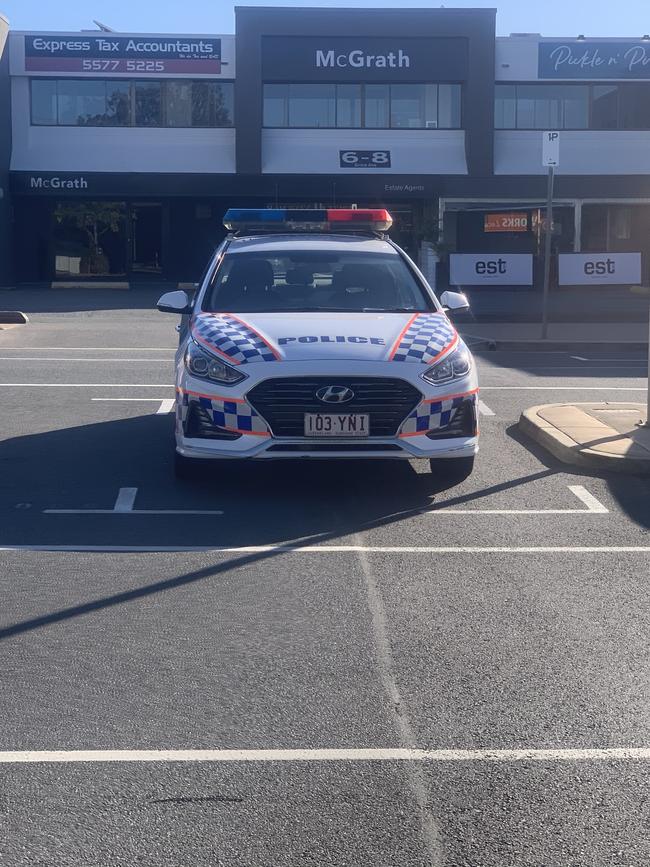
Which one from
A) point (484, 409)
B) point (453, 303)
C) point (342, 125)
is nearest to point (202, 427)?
point (453, 303)

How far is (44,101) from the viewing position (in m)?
36.0

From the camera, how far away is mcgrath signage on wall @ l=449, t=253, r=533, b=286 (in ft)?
75.5

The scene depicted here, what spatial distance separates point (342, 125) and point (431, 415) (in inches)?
1176

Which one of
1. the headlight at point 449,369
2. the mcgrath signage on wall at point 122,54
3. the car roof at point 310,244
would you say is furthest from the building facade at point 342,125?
the headlight at point 449,369

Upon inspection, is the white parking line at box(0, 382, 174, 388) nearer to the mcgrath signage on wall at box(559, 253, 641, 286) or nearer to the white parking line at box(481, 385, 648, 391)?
the white parking line at box(481, 385, 648, 391)

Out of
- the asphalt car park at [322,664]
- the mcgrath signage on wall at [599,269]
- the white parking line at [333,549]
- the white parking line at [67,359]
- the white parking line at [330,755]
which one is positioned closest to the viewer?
the asphalt car park at [322,664]

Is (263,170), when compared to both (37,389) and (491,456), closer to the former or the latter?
(37,389)

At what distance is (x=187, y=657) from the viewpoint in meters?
5.12

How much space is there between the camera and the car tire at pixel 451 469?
8547mm

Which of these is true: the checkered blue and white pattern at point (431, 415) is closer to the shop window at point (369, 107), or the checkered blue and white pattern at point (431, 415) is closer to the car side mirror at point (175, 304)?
the car side mirror at point (175, 304)

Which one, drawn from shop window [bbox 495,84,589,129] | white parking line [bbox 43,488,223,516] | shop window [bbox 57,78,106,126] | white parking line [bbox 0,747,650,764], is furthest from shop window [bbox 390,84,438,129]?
white parking line [bbox 0,747,650,764]

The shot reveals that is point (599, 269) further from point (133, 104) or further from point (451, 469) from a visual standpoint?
point (133, 104)

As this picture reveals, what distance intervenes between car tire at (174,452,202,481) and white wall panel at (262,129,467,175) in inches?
1128

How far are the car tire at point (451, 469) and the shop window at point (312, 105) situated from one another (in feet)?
96.3
